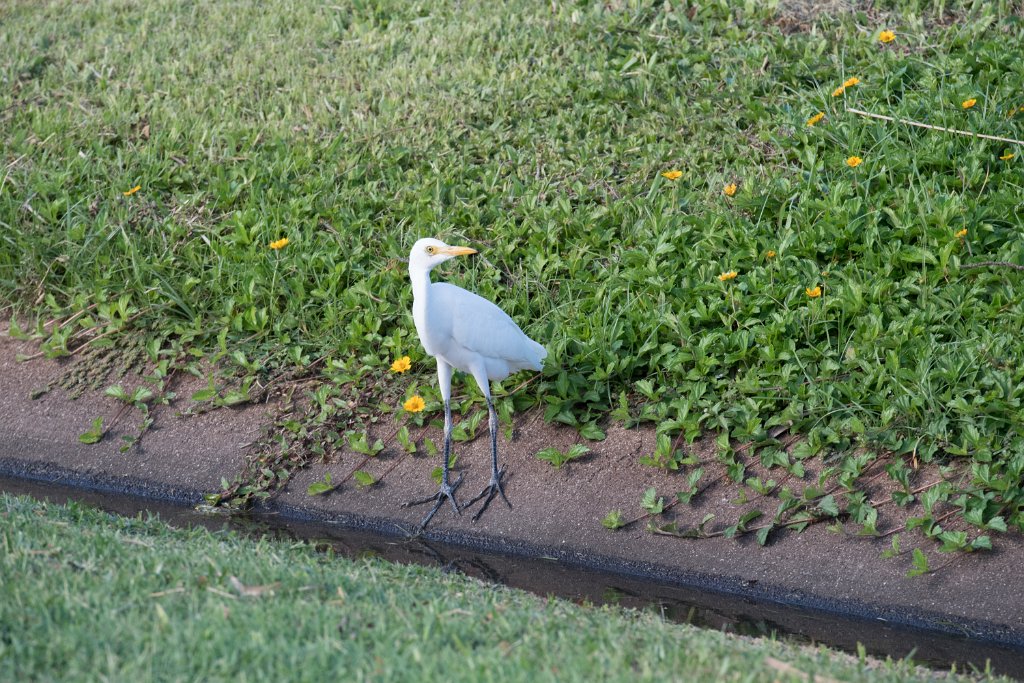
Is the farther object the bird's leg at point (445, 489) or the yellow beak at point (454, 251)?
the bird's leg at point (445, 489)

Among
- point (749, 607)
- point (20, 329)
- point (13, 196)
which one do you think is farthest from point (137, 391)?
point (749, 607)

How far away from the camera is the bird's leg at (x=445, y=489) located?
5.23 m

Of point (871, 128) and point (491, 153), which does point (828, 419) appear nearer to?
point (871, 128)

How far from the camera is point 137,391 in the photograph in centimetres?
600

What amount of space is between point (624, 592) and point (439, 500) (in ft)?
3.49

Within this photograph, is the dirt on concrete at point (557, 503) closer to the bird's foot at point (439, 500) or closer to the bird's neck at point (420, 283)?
the bird's foot at point (439, 500)

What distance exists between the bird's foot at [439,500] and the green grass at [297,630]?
1.31 m

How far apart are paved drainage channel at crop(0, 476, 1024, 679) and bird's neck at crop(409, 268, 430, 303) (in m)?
1.17

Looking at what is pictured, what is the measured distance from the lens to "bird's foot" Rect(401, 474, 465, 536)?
205 inches

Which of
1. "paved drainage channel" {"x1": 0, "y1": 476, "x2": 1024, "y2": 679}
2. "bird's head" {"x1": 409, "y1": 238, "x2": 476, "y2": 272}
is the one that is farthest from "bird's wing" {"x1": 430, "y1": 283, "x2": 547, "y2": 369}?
"paved drainage channel" {"x1": 0, "y1": 476, "x2": 1024, "y2": 679}

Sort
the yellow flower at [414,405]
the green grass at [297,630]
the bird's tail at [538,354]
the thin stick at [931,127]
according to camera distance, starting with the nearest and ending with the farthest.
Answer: the green grass at [297,630], the bird's tail at [538,354], the yellow flower at [414,405], the thin stick at [931,127]

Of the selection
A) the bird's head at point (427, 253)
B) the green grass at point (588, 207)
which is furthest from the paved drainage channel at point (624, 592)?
the bird's head at point (427, 253)

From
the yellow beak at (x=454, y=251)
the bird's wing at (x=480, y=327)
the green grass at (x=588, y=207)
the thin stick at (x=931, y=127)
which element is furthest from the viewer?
the thin stick at (x=931, y=127)

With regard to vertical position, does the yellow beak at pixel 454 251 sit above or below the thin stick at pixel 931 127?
below
